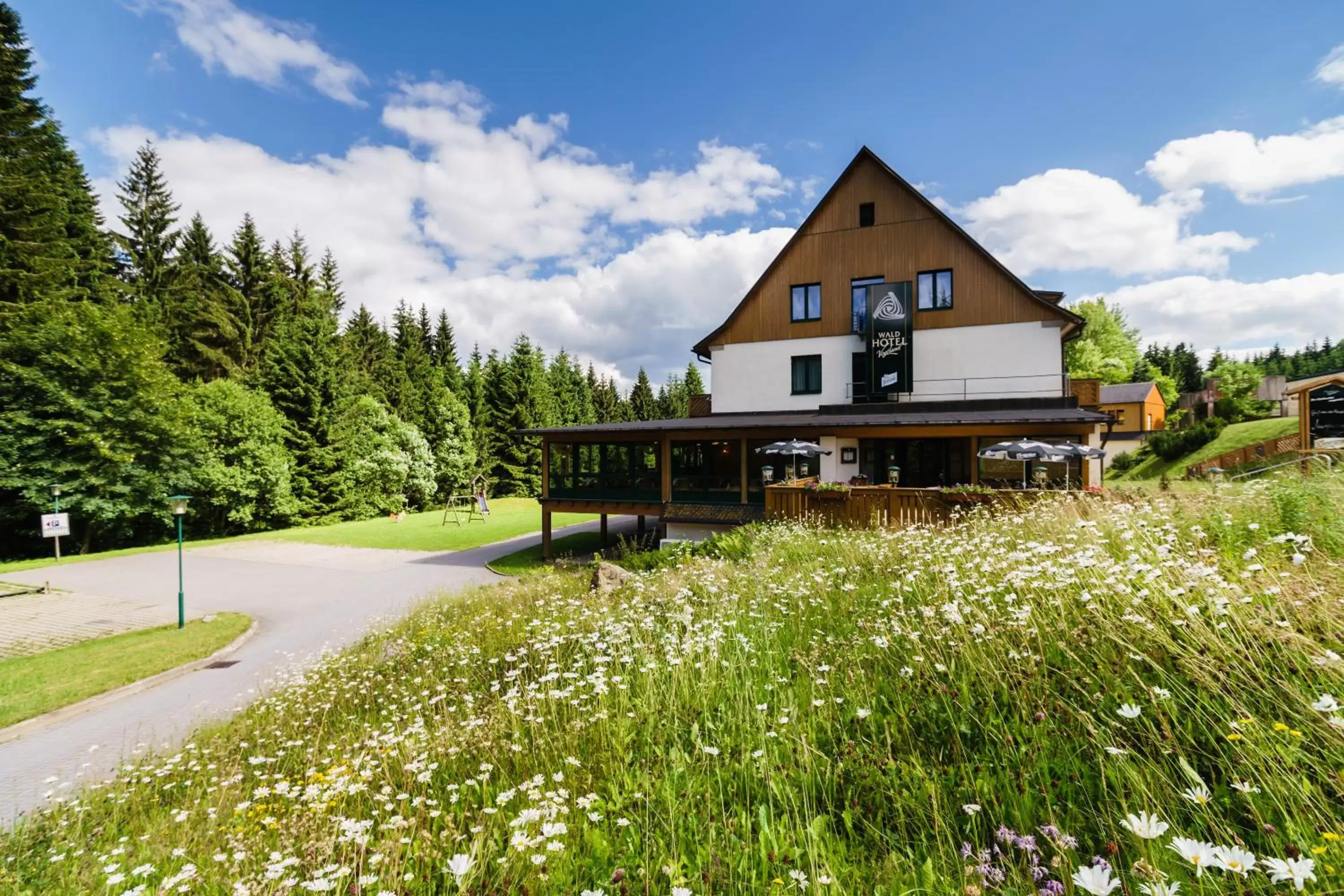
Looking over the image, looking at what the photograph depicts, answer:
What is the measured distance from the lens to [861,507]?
45.8ft

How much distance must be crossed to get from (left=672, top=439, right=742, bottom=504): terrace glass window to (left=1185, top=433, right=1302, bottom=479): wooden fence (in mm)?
22478

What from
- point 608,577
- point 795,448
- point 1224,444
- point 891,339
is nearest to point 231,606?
point 608,577

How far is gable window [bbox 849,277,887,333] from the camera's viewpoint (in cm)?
2261

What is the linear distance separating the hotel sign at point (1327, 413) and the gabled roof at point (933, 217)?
11763 millimetres

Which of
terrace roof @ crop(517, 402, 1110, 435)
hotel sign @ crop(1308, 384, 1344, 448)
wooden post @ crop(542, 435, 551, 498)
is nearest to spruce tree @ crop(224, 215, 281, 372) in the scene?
wooden post @ crop(542, 435, 551, 498)

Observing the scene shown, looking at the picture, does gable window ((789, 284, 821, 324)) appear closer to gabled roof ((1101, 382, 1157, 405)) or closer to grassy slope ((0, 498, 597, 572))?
grassy slope ((0, 498, 597, 572))

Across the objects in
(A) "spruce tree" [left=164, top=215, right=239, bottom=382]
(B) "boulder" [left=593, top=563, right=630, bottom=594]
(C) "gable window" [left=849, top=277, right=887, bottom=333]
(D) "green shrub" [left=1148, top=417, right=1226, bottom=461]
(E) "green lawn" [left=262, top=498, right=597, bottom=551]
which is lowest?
(E) "green lawn" [left=262, top=498, right=597, bottom=551]

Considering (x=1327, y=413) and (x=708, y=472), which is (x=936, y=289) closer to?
(x=708, y=472)

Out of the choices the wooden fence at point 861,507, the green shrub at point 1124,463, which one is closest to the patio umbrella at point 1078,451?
the wooden fence at point 861,507

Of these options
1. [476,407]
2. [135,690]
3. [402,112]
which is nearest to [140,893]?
[135,690]

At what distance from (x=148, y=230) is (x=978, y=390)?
5421 centimetres

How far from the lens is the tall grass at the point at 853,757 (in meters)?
2.28

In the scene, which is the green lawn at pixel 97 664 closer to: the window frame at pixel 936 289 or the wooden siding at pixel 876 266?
the wooden siding at pixel 876 266

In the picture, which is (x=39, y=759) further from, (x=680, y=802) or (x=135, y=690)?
(x=680, y=802)
